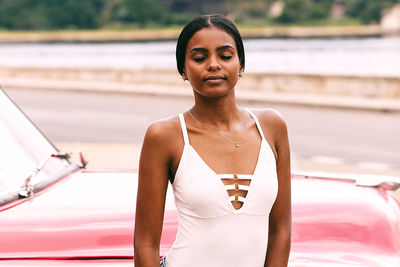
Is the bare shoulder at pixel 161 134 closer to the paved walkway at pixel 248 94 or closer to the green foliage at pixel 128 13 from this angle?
the paved walkway at pixel 248 94

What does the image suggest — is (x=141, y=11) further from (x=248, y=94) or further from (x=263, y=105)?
(x=263, y=105)

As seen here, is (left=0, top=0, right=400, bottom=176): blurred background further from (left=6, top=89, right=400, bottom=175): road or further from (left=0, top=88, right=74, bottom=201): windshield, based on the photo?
(left=0, top=88, right=74, bottom=201): windshield

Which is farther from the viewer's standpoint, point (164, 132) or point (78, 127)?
point (78, 127)

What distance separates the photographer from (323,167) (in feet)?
32.5

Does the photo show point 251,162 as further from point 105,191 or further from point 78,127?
point 78,127

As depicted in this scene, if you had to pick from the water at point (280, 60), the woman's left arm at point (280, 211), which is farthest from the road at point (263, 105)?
the woman's left arm at point (280, 211)

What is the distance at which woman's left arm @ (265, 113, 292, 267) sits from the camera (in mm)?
1924

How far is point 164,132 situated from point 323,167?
836cm

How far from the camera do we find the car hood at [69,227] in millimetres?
2076

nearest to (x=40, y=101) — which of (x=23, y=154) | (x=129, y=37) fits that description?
(x=23, y=154)

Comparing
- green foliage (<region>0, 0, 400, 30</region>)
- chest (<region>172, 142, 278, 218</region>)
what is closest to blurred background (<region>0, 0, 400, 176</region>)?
chest (<region>172, 142, 278, 218</region>)

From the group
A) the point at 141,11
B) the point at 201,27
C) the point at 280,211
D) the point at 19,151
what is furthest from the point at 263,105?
the point at 141,11

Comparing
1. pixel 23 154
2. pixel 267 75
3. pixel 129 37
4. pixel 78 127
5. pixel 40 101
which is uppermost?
pixel 129 37

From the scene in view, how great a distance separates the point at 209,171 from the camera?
175 cm
